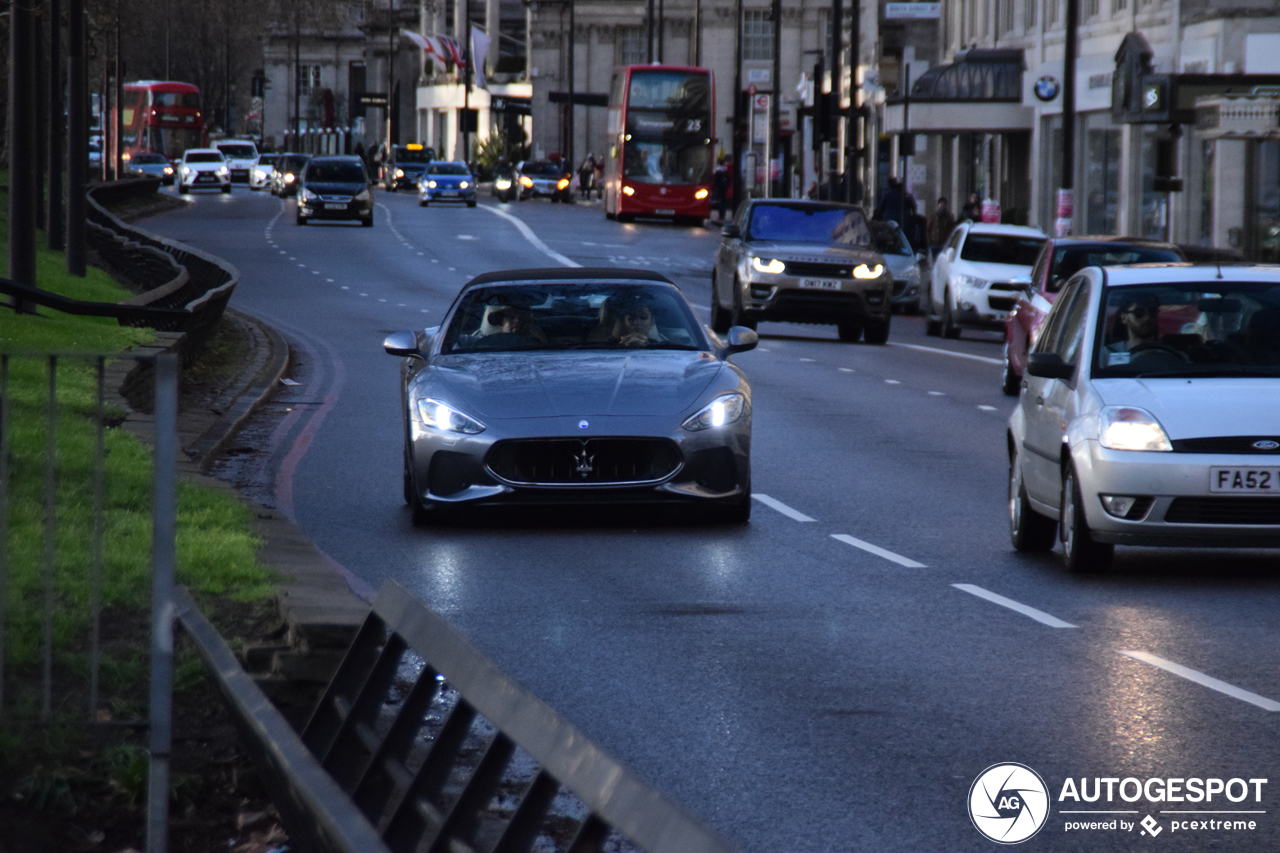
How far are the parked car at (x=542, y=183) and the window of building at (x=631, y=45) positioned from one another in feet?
87.1

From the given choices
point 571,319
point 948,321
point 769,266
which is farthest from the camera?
point 948,321

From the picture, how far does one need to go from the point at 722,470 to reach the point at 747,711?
452 centimetres

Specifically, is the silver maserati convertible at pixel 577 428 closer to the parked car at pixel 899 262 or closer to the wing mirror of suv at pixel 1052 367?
the wing mirror of suv at pixel 1052 367

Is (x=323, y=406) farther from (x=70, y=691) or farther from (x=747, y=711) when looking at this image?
(x=70, y=691)

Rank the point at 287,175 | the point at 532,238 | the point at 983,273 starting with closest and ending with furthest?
the point at 983,273, the point at 532,238, the point at 287,175

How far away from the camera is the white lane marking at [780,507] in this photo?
1263 centimetres

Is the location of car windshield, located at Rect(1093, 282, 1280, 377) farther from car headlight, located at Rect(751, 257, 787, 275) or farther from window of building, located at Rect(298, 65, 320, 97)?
window of building, located at Rect(298, 65, 320, 97)

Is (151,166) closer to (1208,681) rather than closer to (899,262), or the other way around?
(899,262)

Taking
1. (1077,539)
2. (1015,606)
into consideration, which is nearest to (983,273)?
(1077,539)

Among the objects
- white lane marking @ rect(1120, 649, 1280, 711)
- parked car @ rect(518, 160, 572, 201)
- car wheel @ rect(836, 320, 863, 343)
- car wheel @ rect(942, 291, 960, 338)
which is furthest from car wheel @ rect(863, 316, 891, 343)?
parked car @ rect(518, 160, 572, 201)

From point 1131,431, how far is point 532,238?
47.6m

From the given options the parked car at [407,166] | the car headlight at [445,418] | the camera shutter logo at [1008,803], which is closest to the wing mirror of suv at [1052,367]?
the car headlight at [445,418]

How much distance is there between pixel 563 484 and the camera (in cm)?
1148

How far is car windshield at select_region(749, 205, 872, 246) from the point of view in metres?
29.4
